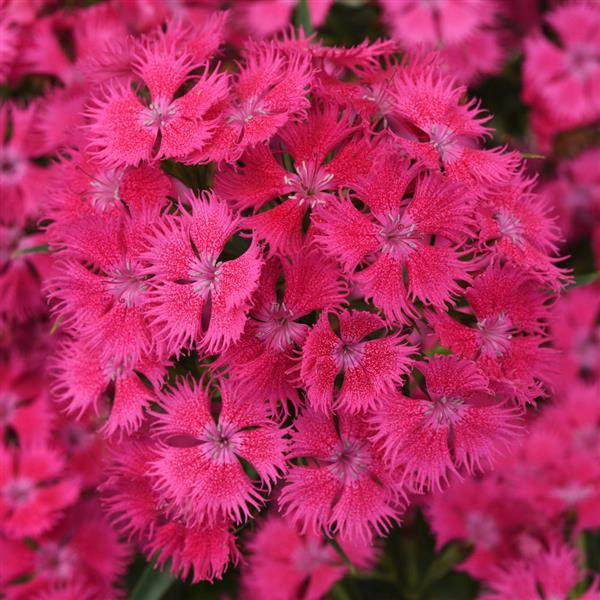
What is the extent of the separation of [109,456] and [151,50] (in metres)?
0.48

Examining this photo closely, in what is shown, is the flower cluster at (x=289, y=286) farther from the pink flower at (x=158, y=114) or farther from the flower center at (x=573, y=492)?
the flower center at (x=573, y=492)

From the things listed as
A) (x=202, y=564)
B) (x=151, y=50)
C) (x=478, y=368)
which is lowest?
(x=202, y=564)

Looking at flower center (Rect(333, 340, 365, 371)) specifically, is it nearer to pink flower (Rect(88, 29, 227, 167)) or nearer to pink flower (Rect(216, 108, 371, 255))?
pink flower (Rect(216, 108, 371, 255))

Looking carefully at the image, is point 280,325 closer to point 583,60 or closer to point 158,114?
point 158,114

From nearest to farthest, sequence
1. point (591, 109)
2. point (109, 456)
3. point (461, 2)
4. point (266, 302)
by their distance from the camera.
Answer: point (266, 302) → point (109, 456) → point (461, 2) → point (591, 109)

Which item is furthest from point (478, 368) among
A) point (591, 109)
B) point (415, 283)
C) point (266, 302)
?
point (591, 109)

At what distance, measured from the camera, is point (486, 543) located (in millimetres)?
1081

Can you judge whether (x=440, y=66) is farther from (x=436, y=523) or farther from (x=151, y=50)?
(x=436, y=523)

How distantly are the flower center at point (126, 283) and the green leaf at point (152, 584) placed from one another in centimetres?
37

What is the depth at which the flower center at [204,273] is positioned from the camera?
714 millimetres

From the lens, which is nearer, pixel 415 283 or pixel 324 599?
pixel 415 283

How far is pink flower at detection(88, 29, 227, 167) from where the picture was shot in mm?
739

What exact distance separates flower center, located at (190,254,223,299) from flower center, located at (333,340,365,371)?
0.14m

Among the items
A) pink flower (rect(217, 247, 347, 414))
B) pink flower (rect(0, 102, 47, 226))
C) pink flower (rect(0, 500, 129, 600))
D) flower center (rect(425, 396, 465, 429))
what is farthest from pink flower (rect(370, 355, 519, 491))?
pink flower (rect(0, 102, 47, 226))
